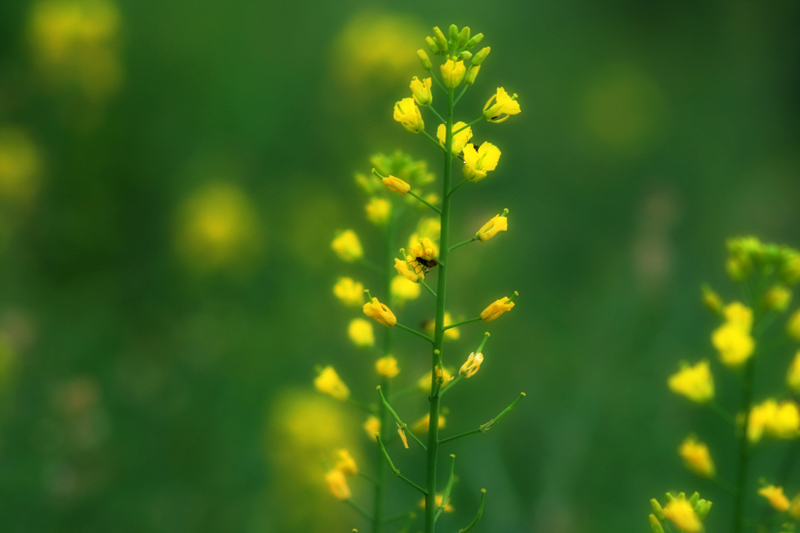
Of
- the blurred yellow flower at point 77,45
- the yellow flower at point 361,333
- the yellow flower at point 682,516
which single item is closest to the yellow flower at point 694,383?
the yellow flower at point 682,516

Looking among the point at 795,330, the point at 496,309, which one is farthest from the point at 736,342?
the point at 496,309

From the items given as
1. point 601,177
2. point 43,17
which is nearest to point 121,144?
point 43,17

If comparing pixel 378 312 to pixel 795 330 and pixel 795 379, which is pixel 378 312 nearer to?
pixel 795 379

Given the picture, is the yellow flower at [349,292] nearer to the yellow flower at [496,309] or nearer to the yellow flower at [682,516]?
the yellow flower at [496,309]

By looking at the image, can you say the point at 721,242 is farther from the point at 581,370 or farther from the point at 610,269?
the point at 581,370

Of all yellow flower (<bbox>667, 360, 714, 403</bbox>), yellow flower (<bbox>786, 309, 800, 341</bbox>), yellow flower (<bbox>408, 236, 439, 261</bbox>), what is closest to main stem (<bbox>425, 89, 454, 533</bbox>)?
yellow flower (<bbox>408, 236, 439, 261</bbox>)

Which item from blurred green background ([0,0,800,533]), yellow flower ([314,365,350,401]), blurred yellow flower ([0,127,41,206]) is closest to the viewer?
yellow flower ([314,365,350,401])

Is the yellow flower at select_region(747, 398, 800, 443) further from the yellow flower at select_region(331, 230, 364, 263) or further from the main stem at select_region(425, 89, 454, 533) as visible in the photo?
the yellow flower at select_region(331, 230, 364, 263)
